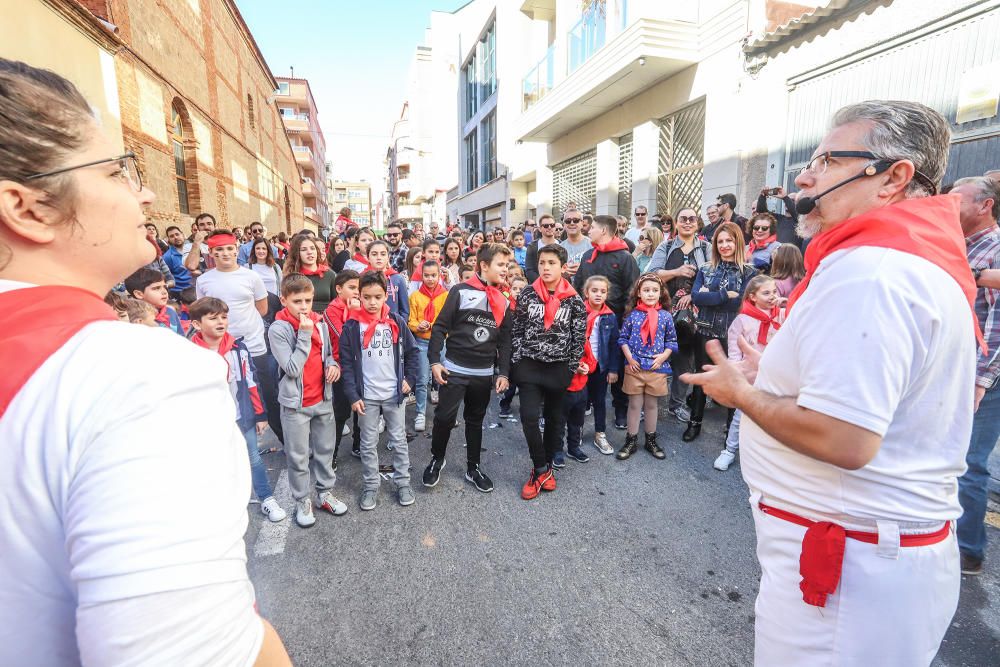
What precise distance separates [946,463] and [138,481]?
172cm

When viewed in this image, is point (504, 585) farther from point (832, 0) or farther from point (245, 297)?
point (832, 0)

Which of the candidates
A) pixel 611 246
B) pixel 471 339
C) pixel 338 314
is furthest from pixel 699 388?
pixel 338 314

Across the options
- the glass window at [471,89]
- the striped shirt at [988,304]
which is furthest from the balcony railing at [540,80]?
the striped shirt at [988,304]

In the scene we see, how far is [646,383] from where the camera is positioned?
4.44m

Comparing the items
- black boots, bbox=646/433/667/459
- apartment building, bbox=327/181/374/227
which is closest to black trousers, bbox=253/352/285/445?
black boots, bbox=646/433/667/459

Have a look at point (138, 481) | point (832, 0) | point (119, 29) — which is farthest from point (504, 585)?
point (119, 29)

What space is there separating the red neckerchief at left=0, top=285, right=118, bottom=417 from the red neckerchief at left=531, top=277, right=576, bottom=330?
3352 millimetres

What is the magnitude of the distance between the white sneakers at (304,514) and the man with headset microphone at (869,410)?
2852 millimetres

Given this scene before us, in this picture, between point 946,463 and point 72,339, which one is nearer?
point 72,339

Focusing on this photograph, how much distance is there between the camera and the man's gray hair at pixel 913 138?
1.30 meters

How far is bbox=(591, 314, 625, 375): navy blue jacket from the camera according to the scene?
479 cm

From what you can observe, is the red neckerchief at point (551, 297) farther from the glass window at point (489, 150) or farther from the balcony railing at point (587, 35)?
the glass window at point (489, 150)

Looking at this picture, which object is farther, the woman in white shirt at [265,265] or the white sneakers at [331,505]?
the woman in white shirt at [265,265]

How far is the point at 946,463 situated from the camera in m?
1.25
